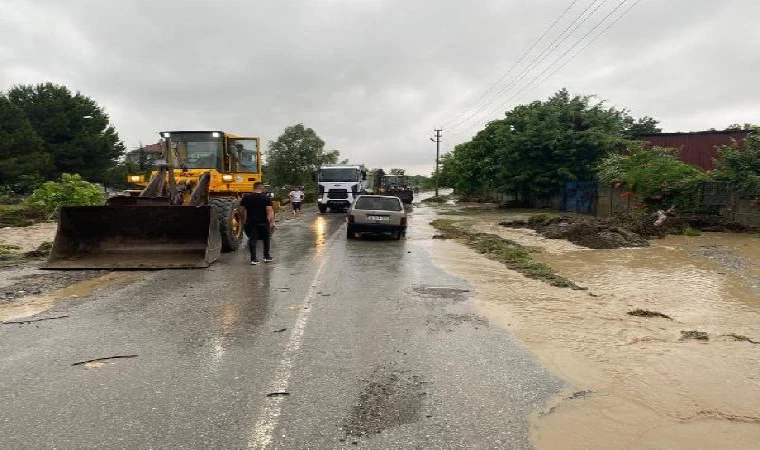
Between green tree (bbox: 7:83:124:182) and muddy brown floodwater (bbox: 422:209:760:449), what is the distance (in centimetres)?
5009

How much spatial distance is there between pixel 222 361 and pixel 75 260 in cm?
699

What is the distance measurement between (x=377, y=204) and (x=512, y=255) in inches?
212

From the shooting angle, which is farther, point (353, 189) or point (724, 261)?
point (353, 189)

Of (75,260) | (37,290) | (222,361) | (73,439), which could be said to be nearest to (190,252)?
(75,260)

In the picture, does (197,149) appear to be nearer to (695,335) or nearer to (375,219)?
(375,219)

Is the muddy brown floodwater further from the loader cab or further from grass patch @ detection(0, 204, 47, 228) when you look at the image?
grass patch @ detection(0, 204, 47, 228)

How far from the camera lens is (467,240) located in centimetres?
1720

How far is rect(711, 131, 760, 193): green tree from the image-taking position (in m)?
17.4

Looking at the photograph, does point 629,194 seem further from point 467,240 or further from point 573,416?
point 573,416

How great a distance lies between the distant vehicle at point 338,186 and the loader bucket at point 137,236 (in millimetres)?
20613

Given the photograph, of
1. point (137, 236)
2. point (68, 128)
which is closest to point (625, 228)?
point (137, 236)

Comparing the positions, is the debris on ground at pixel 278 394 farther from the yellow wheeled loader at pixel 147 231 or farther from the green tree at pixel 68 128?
the green tree at pixel 68 128

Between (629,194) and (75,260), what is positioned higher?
(629,194)

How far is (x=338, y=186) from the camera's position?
3138cm
